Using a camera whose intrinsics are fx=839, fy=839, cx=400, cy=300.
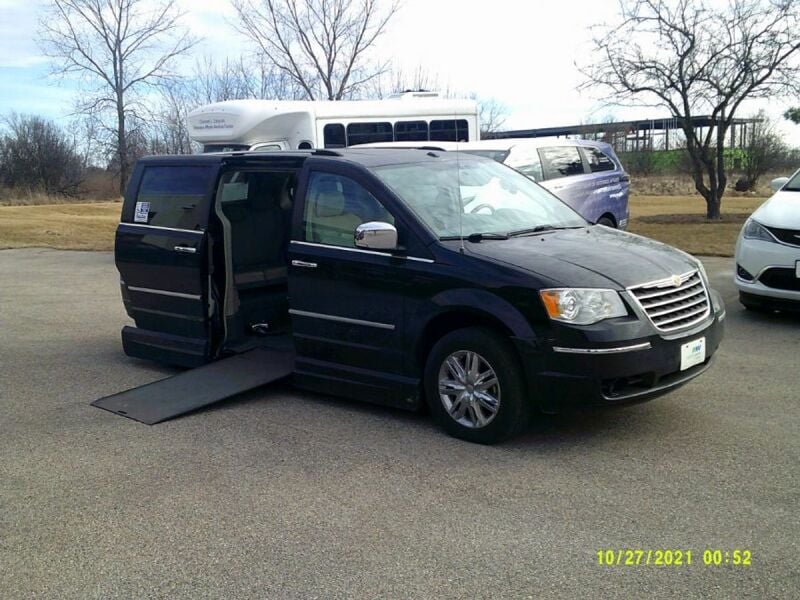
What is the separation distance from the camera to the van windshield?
19.1 feet

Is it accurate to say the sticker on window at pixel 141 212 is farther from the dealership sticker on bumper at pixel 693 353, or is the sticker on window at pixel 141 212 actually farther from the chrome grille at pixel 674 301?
the dealership sticker on bumper at pixel 693 353

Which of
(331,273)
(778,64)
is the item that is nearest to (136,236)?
(331,273)

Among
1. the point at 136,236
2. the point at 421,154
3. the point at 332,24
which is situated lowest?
the point at 136,236

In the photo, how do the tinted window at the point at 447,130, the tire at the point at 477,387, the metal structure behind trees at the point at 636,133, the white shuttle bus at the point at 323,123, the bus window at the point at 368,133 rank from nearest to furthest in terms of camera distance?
the tire at the point at 477,387 < the white shuttle bus at the point at 323,123 < the bus window at the point at 368,133 < the tinted window at the point at 447,130 < the metal structure behind trees at the point at 636,133

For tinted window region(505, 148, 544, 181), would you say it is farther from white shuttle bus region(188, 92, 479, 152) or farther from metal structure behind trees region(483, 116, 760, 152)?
metal structure behind trees region(483, 116, 760, 152)

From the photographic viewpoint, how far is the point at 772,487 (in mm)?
4441

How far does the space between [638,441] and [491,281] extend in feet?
4.44

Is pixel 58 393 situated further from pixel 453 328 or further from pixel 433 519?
pixel 433 519

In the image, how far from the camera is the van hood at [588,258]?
199 inches

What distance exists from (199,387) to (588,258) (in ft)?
10.3

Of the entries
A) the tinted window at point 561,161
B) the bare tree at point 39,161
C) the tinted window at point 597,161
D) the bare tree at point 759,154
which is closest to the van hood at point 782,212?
the tinted window at point 561,161

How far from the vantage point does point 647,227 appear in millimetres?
18578

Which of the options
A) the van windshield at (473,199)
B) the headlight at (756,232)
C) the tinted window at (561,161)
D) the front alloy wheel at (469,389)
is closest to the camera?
the front alloy wheel at (469,389)

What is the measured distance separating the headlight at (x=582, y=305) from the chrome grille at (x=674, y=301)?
0.53 feet
